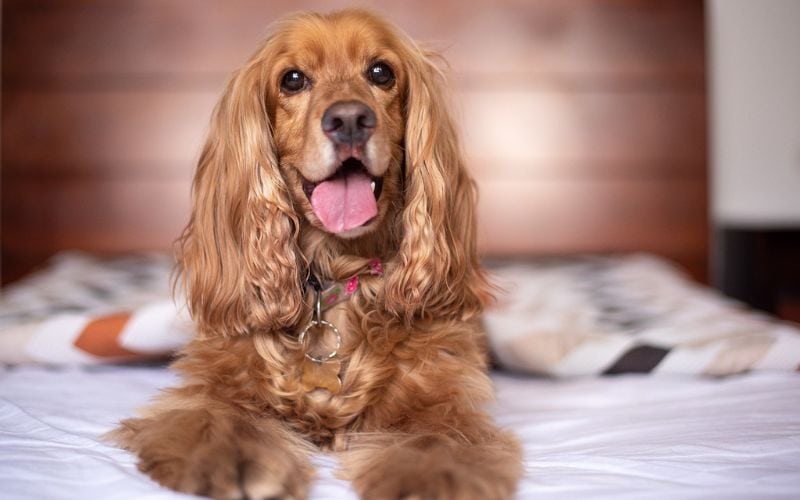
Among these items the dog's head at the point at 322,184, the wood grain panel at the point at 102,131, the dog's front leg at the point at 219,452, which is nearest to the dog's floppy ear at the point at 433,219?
the dog's head at the point at 322,184

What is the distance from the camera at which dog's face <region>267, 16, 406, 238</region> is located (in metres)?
1.37

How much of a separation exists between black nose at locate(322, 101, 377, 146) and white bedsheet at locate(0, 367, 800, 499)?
563 mm

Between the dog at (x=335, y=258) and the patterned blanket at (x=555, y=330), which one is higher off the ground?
the dog at (x=335, y=258)

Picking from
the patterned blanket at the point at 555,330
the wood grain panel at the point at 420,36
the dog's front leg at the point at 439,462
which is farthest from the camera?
the wood grain panel at the point at 420,36

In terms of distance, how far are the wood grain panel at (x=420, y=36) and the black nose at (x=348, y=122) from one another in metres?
2.35

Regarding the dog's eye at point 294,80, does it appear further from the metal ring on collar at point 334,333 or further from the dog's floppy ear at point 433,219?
the metal ring on collar at point 334,333

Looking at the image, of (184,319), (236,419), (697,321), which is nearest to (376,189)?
(236,419)

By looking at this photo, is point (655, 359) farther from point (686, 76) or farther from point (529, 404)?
point (686, 76)

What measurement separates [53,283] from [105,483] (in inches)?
75.8

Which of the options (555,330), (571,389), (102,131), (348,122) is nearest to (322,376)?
(348,122)

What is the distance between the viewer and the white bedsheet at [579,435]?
1.10 m

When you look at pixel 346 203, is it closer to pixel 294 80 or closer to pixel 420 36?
pixel 294 80

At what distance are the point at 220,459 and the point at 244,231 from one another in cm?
54

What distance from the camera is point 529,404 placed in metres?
1.70
